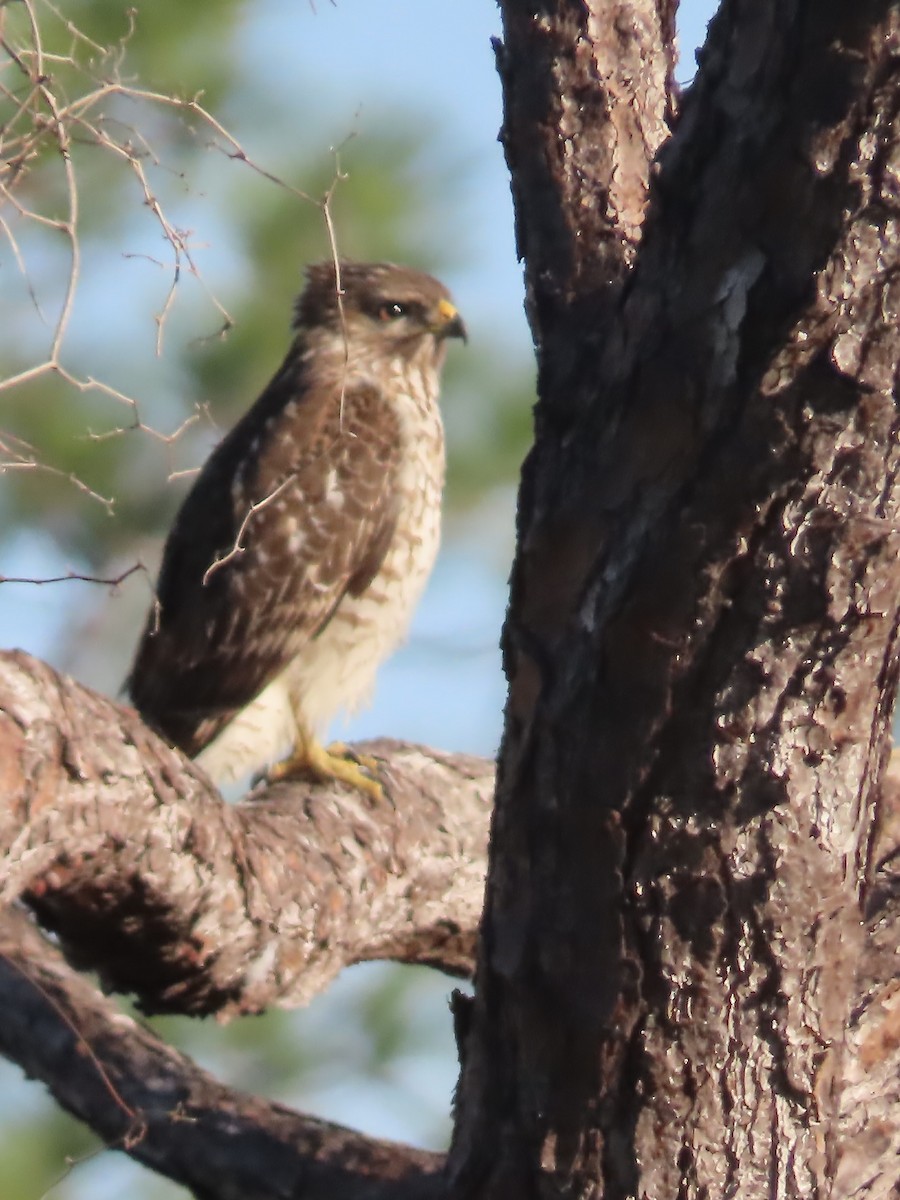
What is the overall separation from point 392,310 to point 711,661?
9.60 ft

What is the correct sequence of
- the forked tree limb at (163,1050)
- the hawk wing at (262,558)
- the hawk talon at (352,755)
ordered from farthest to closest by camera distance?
the hawk wing at (262,558), the hawk talon at (352,755), the forked tree limb at (163,1050)

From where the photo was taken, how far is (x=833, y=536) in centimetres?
147

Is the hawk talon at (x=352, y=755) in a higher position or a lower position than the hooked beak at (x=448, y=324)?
lower

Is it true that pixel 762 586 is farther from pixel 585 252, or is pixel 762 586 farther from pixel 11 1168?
pixel 11 1168

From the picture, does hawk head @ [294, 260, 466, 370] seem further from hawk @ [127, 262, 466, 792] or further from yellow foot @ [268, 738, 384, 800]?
yellow foot @ [268, 738, 384, 800]

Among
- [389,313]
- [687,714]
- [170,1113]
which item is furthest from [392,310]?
[687,714]

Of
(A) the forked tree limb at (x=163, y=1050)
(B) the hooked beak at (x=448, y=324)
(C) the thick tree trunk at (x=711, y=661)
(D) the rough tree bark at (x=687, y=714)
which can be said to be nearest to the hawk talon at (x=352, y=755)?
(A) the forked tree limb at (x=163, y=1050)

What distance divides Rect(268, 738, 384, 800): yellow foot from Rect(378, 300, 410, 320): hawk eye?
3.91 ft

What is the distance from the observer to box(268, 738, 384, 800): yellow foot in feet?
10.9

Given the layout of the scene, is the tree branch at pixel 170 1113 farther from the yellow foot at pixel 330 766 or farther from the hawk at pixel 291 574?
the hawk at pixel 291 574

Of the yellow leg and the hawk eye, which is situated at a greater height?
the hawk eye

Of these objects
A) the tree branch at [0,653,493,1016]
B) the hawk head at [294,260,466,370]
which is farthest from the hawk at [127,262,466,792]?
the tree branch at [0,653,493,1016]

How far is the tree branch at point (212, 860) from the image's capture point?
1945mm

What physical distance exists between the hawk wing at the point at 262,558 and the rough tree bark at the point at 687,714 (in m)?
1.56
